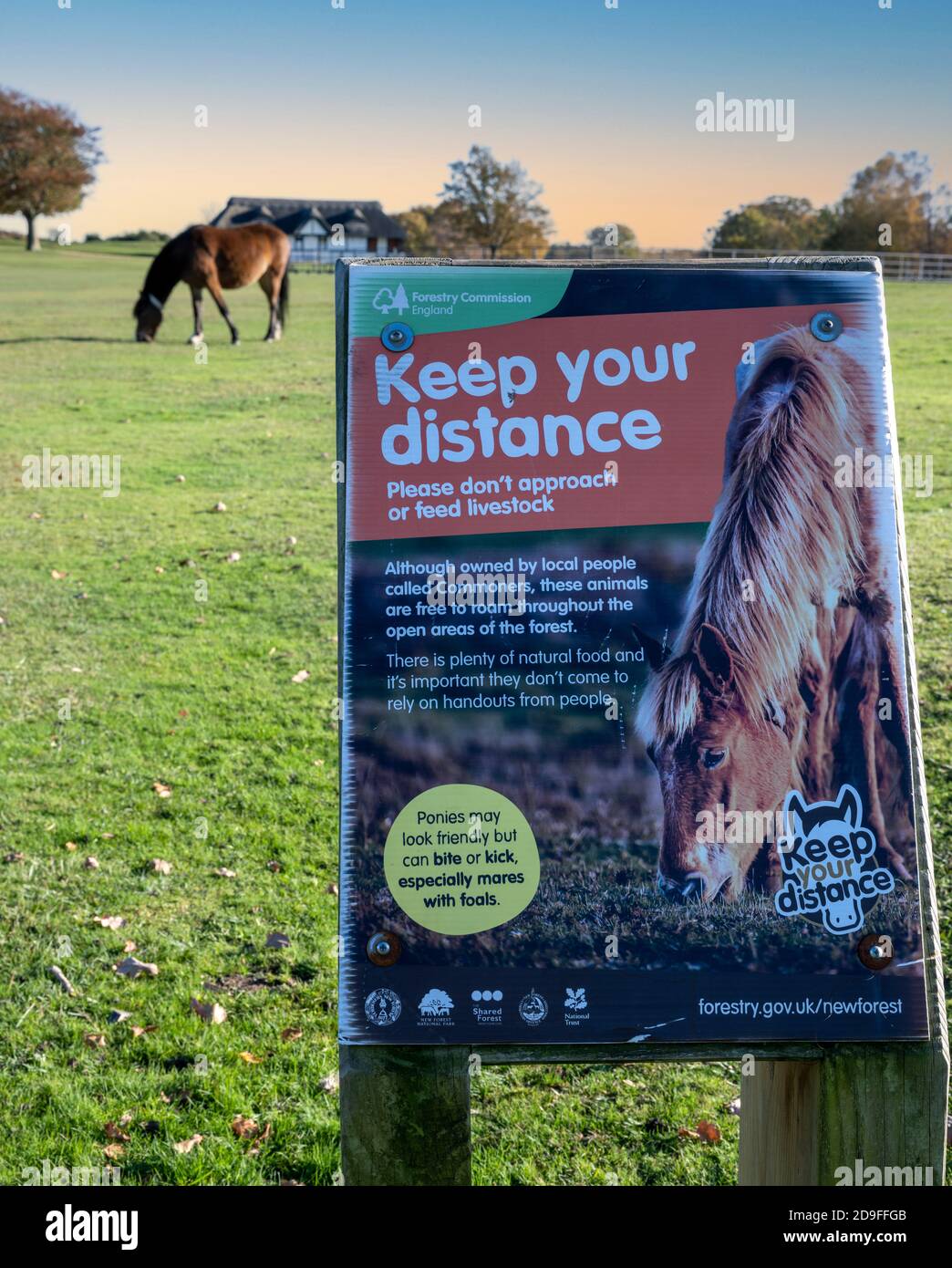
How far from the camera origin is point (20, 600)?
27.9ft

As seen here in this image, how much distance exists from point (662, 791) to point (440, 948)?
0.50 metres

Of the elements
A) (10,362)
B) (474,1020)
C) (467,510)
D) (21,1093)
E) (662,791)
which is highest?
(10,362)

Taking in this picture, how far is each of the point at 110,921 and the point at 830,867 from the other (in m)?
3.21

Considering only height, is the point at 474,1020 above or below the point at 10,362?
below

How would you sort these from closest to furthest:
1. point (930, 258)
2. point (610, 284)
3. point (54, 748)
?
point (610, 284), point (54, 748), point (930, 258)

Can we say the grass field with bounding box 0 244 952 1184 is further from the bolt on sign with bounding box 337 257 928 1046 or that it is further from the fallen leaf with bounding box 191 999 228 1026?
the bolt on sign with bounding box 337 257 928 1046

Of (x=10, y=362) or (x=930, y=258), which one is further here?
(x=930, y=258)

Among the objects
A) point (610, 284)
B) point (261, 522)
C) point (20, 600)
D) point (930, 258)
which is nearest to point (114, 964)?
point (610, 284)

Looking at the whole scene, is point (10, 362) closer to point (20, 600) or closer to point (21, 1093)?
point (20, 600)

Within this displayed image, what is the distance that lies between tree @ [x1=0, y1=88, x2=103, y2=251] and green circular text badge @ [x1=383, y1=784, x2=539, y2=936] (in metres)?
88.5

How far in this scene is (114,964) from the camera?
4188mm

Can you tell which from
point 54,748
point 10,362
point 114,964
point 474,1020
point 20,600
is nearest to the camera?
point 474,1020

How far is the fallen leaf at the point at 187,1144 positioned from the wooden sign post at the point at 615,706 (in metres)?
1.37

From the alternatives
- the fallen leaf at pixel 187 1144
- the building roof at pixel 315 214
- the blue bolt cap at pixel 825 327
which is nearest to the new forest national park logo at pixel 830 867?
the blue bolt cap at pixel 825 327
